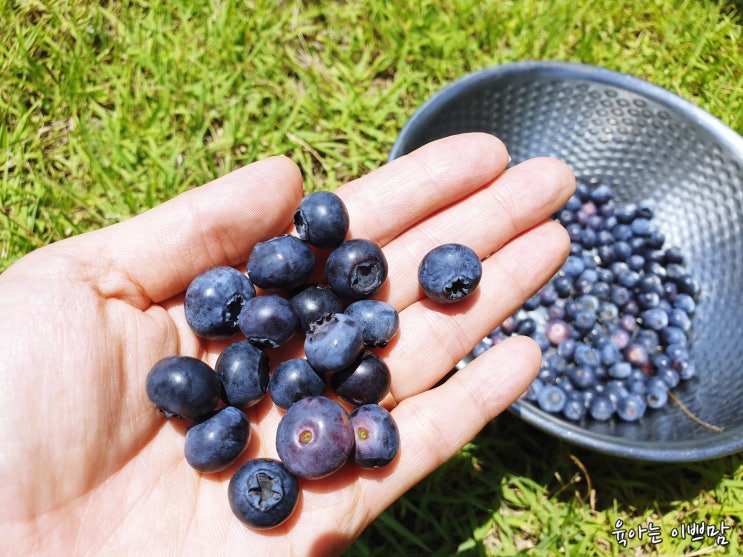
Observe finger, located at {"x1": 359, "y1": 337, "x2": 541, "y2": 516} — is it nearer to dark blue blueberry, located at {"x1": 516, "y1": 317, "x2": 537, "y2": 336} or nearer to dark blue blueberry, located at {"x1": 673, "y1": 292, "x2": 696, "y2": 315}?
dark blue blueberry, located at {"x1": 516, "y1": 317, "x2": 537, "y2": 336}

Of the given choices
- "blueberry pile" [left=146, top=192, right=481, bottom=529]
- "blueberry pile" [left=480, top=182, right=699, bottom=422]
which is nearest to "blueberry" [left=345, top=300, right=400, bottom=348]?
"blueberry pile" [left=146, top=192, right=481, bottom=529]

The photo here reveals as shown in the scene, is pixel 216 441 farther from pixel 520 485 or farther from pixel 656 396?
pixel 656 396

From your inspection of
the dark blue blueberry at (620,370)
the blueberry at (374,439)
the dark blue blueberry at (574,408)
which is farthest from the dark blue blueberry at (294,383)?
the dark blue blueberry at (620,370)

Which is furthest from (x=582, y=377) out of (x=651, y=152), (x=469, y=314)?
(x=651, y=152)

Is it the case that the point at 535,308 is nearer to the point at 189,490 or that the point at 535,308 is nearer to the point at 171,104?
the point at 189,490

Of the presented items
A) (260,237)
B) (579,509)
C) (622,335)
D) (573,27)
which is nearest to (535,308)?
(622,335)

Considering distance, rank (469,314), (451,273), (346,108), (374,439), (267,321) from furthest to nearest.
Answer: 1. (346,108)
2. (469,314)
3. (451,273)
4. (267,321)
5. (374,439)
